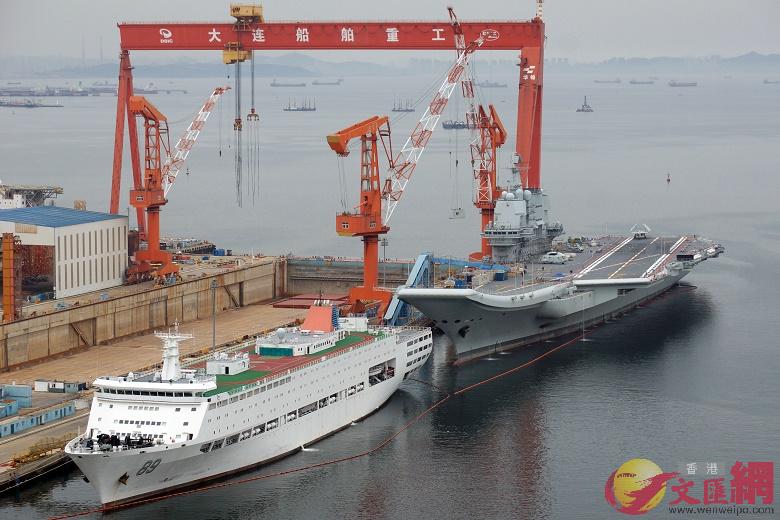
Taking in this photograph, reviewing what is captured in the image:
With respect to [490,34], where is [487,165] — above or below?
below

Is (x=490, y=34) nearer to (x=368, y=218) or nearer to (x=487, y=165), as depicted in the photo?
(x=487, y=165)

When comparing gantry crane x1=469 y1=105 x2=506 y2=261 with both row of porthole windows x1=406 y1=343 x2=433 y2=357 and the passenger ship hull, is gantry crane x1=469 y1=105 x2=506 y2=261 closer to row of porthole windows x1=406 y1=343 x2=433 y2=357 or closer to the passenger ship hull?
row of porthole windows x1=406 y1=343 x2=433 y2=357

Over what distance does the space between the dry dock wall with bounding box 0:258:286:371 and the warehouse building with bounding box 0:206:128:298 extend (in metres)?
2.68

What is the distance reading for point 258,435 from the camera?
45.3 meters

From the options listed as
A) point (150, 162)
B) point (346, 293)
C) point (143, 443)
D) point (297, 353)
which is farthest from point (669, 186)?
point (143, 443)

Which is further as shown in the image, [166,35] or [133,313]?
[166,35]

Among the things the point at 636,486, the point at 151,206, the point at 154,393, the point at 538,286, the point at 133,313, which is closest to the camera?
the point at 154,393

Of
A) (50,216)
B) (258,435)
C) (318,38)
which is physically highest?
(318,38)

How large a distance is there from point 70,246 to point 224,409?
82.8 feet

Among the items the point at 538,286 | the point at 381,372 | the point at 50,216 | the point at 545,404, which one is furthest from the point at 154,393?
the point at 538,286

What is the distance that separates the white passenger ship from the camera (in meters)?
41.5

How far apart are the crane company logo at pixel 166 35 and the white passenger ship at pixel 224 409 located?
26.5 m

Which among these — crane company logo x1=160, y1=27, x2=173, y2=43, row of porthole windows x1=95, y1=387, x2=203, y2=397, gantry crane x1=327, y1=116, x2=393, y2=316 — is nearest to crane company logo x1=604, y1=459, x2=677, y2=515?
row of porthole windows x1=95, y1=387, x2=203, y2=397

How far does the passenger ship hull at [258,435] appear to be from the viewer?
4097 cm
